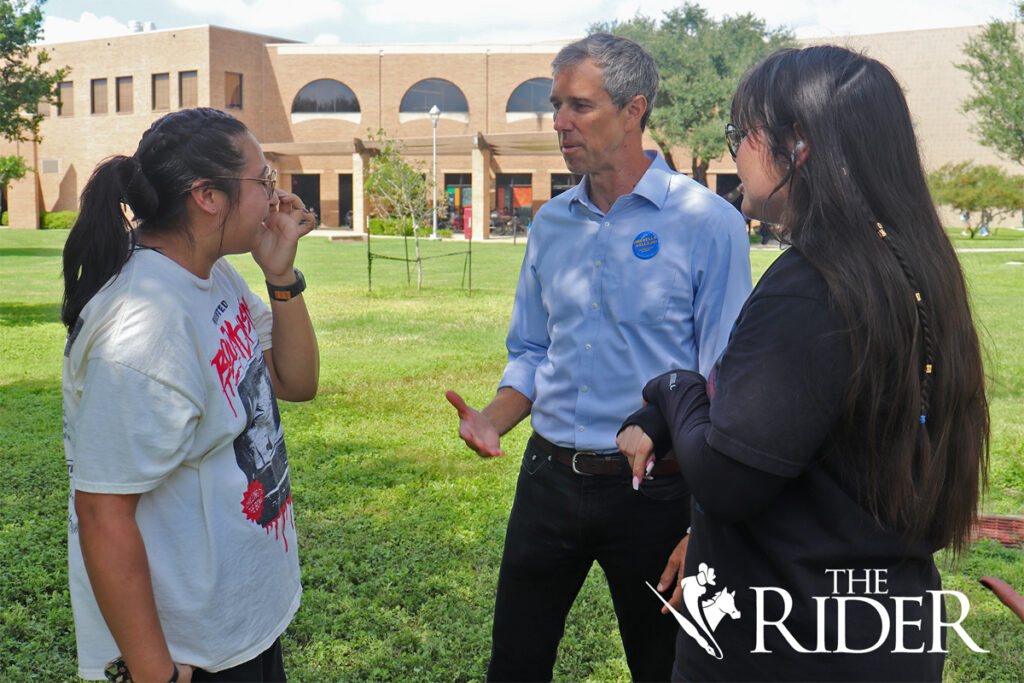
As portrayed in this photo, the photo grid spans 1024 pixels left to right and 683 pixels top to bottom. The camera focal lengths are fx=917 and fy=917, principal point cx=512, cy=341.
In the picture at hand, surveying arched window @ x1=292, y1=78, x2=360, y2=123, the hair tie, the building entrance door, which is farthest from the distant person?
the hair tie

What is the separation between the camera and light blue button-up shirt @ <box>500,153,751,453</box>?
2.73 meters

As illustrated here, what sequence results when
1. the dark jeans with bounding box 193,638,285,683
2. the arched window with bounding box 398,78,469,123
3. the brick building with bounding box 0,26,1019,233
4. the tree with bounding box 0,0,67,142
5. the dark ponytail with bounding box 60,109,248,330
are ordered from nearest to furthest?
the dark ponytail with bounding box 60,109,248,330, the dark jeans with bounding box 193,638,285,683, the tree with bounding box 0,0,67,142, the brick building with bounding box 0,26,1019,233, the arched window with bounding box 398,78,469,123

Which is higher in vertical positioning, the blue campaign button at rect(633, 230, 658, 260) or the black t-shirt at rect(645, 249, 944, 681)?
the blue campaign button at rect(633, 230, 658, 260)

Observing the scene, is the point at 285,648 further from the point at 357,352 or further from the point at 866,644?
the point at 357,352

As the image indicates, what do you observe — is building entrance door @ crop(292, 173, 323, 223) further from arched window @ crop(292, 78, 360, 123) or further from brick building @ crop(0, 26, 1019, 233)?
arched window @ crop(292, 78, 360, 123)

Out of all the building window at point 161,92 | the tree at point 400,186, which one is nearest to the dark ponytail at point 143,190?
the tree at point 400,186

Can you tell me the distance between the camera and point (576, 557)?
2787mm

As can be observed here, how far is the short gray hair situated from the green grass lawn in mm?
1204

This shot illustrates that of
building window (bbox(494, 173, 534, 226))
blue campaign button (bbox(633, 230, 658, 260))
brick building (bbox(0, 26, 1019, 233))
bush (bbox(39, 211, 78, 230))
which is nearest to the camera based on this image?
blue campaign button (bbox(633, 230, 658, 260))

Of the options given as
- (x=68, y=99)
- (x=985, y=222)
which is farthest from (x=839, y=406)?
(x=68, y=99)

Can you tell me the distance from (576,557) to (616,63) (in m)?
1.55

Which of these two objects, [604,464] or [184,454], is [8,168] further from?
[184,454]

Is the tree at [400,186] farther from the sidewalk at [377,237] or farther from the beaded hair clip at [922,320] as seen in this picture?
the beaded hair clip at [922,320]

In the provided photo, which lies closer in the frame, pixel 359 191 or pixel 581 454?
pixel 581 454
